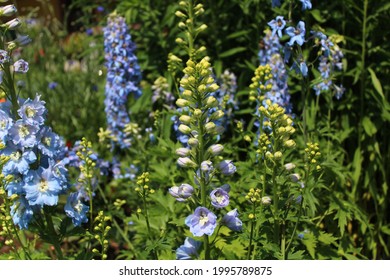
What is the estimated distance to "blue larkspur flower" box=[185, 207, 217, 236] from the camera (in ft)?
7.80

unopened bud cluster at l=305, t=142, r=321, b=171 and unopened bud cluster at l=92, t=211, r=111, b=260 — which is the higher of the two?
unopened bud cluster at l=305, t=142, r=321, b=171

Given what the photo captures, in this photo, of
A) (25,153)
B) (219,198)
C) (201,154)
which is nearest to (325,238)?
(219,198)

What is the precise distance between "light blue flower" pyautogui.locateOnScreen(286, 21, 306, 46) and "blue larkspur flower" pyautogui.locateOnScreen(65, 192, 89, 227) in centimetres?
141

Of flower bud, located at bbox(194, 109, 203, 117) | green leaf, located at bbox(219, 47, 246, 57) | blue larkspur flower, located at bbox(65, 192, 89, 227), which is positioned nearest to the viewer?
flower bud, located at bbox(194, 109, 203, 117)

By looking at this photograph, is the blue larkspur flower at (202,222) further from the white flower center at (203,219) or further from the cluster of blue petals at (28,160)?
the cluster of blue petals at (28,160)

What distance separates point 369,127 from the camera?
12.9 feet

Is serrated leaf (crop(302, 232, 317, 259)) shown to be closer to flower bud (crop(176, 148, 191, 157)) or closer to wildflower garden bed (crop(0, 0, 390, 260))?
wildflower garden bed (crop(0, 0, 390, 260))

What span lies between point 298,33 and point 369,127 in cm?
105

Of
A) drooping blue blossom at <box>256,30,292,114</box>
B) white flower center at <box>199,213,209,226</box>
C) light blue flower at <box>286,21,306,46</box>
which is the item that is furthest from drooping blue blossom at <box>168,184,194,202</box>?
drooping blue blossom at <box>256,30,292,114</box>

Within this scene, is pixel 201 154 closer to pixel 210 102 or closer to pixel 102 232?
pixel 210 102

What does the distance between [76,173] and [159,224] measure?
1.81 m

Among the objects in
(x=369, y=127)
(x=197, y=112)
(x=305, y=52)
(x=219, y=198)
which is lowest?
(x=369, y=127)

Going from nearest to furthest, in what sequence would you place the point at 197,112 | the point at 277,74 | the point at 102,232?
the point at 197,112 < the point at 102,232 < the point at 277,74
